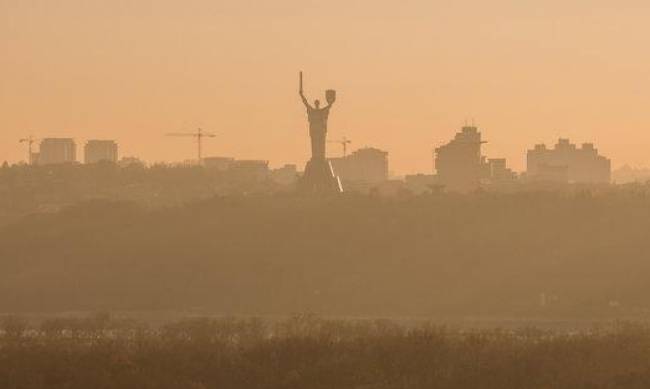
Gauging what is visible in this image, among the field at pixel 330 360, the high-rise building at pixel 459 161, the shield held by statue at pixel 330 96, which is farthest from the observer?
the high-rise building at pixel 459 161

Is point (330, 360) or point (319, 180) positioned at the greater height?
point (319, 180)

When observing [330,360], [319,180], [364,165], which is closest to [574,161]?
[364,165]

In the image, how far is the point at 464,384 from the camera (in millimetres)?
50594

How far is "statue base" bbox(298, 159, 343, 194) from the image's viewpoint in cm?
9950

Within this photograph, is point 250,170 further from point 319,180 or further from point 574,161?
point 319,180

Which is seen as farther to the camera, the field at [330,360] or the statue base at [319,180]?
the statue base at [319,180]

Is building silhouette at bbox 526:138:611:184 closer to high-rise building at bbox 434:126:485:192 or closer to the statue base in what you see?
high-rise building at bbox 434:126:485:192

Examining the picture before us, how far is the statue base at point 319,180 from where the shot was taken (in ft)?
326

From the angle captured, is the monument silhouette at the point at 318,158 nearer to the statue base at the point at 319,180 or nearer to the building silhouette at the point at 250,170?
the statue base at the point at 319,180

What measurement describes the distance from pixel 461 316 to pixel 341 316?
11.6 feet

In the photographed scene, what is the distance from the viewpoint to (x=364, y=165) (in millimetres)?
191500

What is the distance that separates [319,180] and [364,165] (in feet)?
299

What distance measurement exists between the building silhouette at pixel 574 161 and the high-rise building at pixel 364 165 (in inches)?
452

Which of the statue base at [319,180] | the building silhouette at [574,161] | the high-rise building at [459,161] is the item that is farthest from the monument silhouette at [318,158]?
the building silhouette at [574,161]
